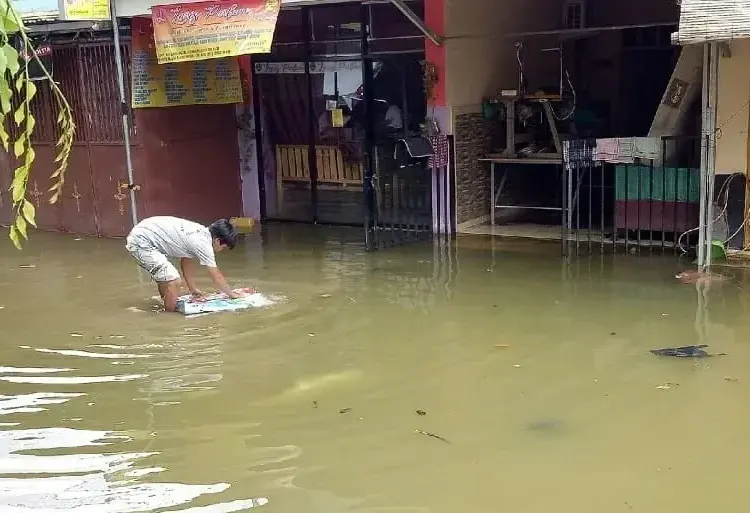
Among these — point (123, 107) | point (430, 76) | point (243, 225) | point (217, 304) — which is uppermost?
point (430, 76)

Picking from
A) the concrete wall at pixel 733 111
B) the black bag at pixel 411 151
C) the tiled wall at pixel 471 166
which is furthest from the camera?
the tiled wall at pixel 471 166

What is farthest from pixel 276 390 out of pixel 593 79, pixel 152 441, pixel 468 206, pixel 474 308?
pixel 593 79

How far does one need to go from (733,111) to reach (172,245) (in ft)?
18.4

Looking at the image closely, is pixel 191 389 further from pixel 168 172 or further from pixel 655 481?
pixel 168 172

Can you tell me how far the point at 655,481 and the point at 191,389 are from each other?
3.10m

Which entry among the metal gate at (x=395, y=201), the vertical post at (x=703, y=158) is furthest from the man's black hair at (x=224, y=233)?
the vertical post at (x=703, y=158)

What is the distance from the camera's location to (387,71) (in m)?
11.7

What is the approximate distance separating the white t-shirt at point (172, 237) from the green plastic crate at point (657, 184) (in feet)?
15.9

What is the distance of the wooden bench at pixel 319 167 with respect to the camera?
1273 cm

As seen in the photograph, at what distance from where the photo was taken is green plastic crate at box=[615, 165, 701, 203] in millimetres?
9617

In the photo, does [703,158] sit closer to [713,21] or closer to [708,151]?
[708,151]

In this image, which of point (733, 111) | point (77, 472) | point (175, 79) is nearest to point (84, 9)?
point (175, 79)

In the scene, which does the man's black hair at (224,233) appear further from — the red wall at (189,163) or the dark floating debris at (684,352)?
the red wall at (189,163)

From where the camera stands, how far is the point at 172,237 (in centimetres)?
801
